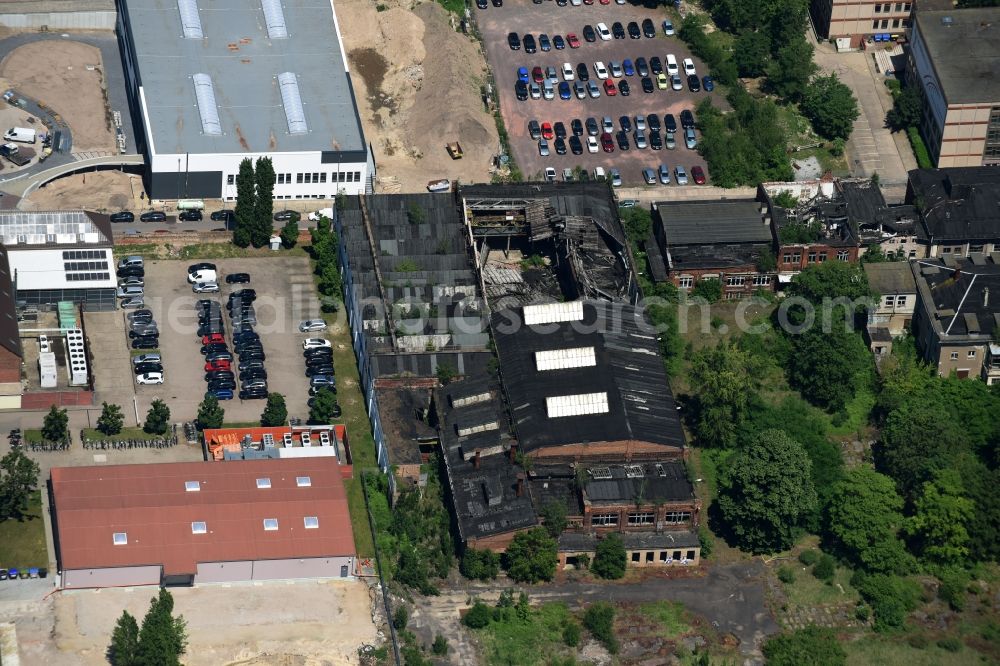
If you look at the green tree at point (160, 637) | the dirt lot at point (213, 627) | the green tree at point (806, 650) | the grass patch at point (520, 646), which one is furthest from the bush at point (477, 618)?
the green tree at point (160, 637)

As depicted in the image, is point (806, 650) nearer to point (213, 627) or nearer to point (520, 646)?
point (520, 646)

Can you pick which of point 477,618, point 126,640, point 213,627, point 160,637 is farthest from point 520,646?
point 126,640

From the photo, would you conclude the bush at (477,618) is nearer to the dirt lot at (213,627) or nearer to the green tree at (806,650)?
the dirt lot at (213,627)

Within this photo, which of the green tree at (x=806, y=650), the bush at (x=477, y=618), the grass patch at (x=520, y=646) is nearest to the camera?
the green tree at (x=806, y=650)

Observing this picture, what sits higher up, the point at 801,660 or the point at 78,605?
the point at 78,605

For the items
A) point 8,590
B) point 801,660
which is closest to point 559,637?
point 801,660

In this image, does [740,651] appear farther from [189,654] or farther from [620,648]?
[189,654]
